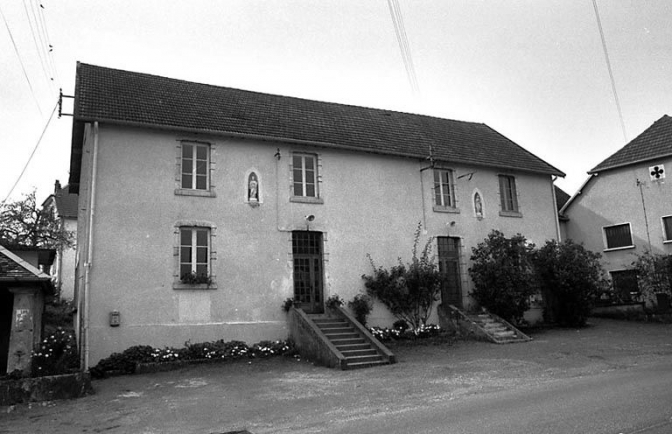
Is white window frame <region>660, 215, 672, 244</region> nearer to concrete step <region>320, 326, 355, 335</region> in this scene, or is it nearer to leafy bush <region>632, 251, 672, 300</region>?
leafy bush <region>632, 251, 672, 300</region>

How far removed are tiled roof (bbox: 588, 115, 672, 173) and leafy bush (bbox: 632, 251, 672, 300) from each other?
4.39 meters

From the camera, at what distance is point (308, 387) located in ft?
38.1

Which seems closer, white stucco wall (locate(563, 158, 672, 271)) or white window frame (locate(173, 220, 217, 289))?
white window frame (locate(173, 220, 217, 289))

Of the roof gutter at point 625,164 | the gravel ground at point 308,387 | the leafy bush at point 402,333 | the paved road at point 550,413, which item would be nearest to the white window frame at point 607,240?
the roof gutter at point 625,164

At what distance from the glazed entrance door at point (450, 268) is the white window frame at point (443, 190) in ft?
3.68

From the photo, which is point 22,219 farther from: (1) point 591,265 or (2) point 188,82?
(1) point 591,265

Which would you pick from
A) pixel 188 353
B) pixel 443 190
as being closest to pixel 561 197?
pixel 443 190

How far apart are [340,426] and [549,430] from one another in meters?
2.64

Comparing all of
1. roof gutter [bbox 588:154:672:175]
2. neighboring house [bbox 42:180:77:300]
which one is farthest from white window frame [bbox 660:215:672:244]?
neighboring house [bbox 42:180:77:300]

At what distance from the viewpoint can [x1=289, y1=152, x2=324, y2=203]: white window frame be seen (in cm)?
1816

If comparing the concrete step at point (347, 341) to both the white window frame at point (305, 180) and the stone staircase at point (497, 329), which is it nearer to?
the stone staircase at point (497, 329)

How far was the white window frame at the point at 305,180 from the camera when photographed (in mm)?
18156

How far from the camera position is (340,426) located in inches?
305

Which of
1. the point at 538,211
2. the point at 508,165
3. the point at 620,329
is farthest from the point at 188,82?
the point at 620,329
